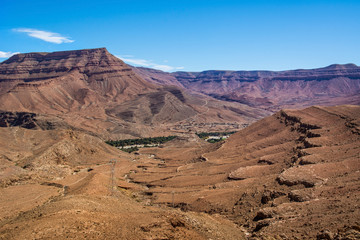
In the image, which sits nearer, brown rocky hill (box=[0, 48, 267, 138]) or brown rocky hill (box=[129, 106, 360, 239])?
brown rocky hill (box=[129, 106, 360, 239])

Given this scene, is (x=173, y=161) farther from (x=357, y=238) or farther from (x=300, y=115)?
(x=357, y=238)

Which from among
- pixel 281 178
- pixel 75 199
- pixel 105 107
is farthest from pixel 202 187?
pixel 105 107

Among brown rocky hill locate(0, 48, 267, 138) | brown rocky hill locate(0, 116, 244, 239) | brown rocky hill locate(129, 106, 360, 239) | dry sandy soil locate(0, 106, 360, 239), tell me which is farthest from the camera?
brown rocky hill locate(0, 48, 267, 138)

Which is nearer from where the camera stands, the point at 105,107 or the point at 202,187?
the point at 202,187

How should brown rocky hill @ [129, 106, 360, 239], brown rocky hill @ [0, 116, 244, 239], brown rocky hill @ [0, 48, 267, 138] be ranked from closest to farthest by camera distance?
1. brown rocky hill @ [0, 116, 244, 239]
2. brown rocky hill @ [129, 106, 360, 239]
3. brown rocky hill @ [0, 48, 267, 138]

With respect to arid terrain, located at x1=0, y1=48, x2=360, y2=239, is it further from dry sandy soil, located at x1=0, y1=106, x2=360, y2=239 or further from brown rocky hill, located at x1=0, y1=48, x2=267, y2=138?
brown rocky hill, located at x1=0, y1=48, x2=267, y2=138

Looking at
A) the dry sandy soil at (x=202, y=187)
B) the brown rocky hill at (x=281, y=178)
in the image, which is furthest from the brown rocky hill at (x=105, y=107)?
the brown rocky hill at (x=281, y=178)

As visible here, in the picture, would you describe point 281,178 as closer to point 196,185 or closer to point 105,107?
point 196,185

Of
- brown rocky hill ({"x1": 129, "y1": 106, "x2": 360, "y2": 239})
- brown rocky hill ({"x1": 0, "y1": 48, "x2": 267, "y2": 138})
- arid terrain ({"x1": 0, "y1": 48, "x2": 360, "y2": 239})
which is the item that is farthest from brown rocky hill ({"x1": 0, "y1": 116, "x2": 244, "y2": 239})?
brown rocky hill ({"x1": 0, "y1": 48, "x2": 267, "y2": 138})

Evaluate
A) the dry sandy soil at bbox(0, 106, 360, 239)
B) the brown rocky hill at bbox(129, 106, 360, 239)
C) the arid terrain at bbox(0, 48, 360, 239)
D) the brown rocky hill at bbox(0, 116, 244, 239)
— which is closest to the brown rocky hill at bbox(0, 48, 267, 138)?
the arid terrain at bbox(0, 48, 360, 239)
